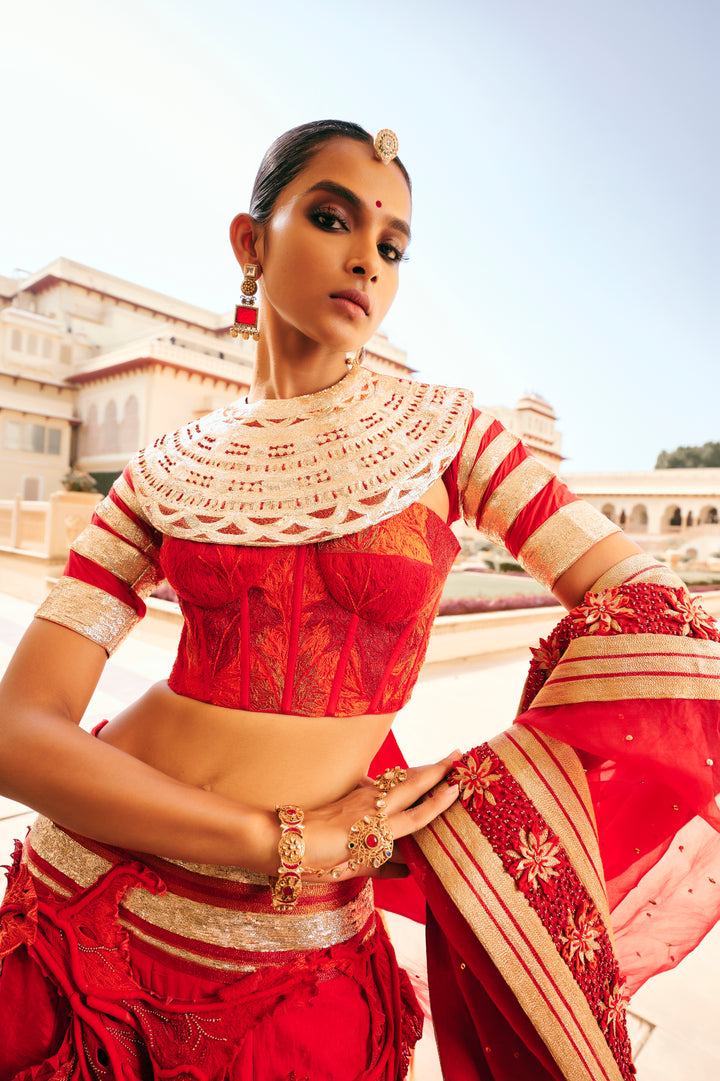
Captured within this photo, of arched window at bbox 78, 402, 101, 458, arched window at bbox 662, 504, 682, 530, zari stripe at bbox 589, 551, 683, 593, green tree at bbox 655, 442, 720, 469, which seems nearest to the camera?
zari stripe at bbox 589, 551, 683, 593

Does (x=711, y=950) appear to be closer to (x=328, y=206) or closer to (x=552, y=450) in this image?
(x=328, y=206)

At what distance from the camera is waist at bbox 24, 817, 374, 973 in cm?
89

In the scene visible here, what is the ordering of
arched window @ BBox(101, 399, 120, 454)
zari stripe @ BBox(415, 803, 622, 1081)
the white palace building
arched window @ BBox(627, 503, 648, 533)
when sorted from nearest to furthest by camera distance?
1. zari stripe @ BBox(415, 803, 622, 1081)
2. the white palace building
3. arched window @ BBox(101, 399, 120, 454)
4. arched window @ BBox(627, 503, 648, 533)

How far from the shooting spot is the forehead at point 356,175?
961 millimetres

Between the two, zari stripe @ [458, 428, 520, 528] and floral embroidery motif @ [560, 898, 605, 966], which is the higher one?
zari stripe @ [458, 428, 520, 528]

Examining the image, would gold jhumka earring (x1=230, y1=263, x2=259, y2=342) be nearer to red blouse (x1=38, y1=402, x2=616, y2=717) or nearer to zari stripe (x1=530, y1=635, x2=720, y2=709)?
red blouse (x1=38, y1=402, x2=616, y2=717)

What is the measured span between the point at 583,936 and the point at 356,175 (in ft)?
3.38

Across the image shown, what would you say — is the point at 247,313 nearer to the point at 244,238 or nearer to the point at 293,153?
the point at 244,238

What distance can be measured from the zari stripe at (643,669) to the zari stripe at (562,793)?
8cm

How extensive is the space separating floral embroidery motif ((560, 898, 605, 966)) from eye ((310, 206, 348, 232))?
94cm

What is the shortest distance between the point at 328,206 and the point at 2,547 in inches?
518

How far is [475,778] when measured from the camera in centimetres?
83

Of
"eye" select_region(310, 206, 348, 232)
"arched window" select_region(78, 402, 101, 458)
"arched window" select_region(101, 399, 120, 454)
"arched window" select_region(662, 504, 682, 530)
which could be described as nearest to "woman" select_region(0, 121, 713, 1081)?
"eye" select_region(310, 206, 348, 232)

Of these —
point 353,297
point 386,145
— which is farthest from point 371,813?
point 386,145
